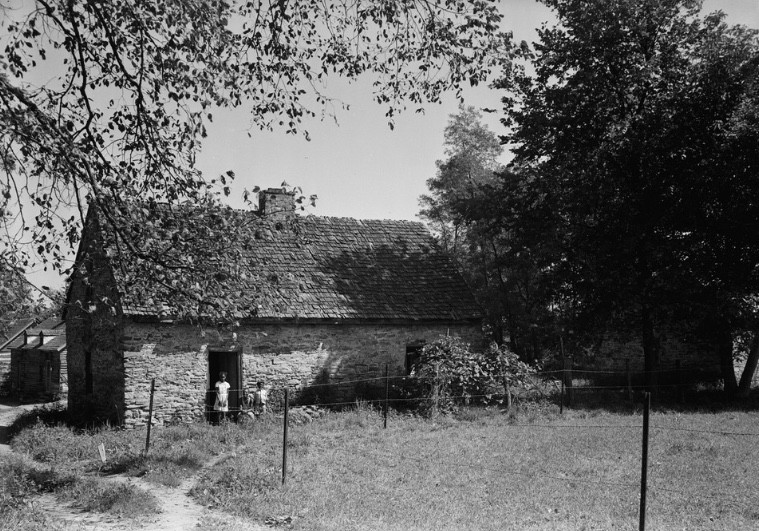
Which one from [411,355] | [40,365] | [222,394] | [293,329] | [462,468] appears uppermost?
[293,329]

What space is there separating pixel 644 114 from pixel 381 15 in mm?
13865

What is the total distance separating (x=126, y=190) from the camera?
28.3ft

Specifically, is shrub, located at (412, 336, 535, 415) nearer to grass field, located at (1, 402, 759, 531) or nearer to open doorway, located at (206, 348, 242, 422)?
grass field, located at (1, 402, 759, 531)

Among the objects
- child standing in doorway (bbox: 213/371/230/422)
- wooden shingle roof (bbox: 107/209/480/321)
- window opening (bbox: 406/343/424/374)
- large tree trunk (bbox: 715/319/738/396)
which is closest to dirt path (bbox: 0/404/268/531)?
child standing in doorway (bbox: 213/371/230/422)

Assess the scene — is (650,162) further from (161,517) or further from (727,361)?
(161,517)

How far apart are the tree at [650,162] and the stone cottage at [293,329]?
4659mm

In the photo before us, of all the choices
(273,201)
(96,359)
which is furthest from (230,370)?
(273,201)

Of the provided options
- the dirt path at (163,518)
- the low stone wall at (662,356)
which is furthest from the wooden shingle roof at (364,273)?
the low stone wall at (662,356)

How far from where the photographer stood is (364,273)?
2153cm

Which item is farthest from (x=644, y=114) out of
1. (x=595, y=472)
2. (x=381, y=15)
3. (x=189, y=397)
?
(x=189, y=397)

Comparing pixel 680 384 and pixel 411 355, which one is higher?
pixel 411 355

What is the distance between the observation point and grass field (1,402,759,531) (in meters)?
9.04

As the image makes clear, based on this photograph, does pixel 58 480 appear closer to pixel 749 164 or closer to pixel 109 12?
pixel 109 12

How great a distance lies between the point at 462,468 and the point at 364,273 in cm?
1057
